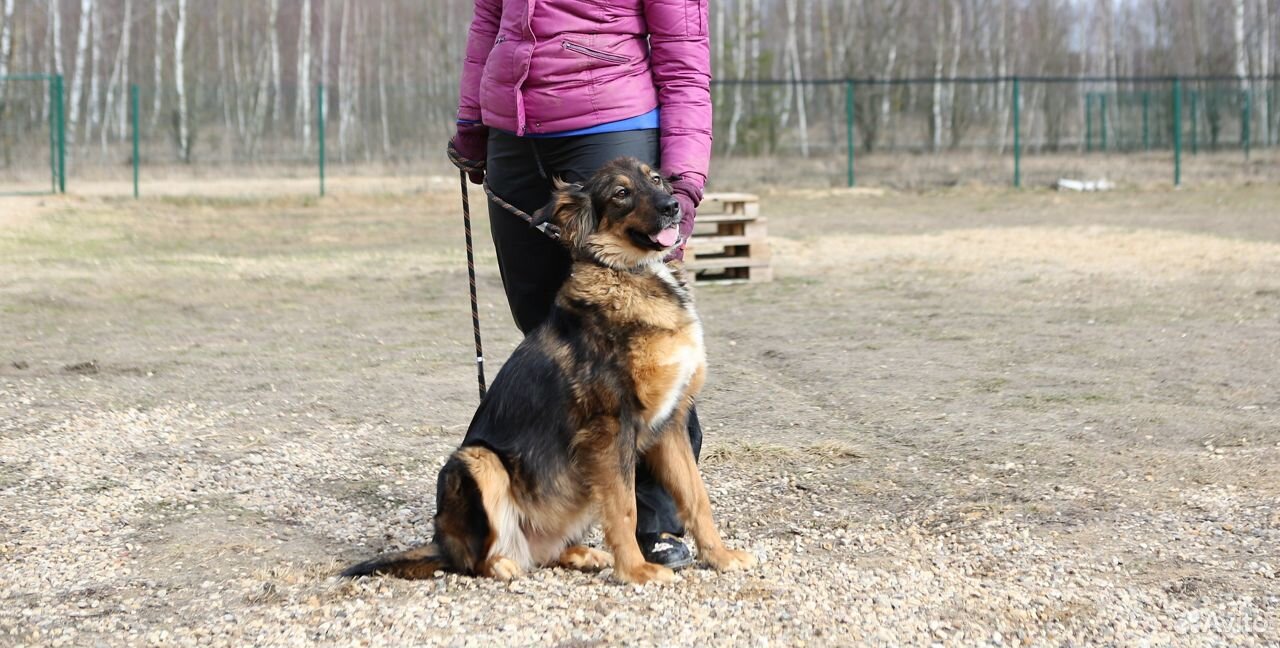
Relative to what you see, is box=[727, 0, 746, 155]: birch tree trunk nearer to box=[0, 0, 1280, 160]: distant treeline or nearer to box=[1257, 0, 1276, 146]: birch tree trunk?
box=[0, 0, 1280, 160]: distant treeline

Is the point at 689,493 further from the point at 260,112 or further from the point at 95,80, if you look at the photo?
the point at 95,80

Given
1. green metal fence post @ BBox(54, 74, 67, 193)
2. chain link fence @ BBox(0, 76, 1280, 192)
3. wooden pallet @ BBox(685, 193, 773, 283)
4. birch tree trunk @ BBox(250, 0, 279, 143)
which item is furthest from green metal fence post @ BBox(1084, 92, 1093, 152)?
wooden pallet @ BBox(685, 193, 773, 283)

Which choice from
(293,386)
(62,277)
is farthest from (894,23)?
(293,386)

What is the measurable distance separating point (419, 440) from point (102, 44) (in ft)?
125

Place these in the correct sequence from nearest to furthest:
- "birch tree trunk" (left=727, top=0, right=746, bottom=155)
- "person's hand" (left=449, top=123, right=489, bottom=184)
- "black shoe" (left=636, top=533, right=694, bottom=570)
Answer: "black shoe" (left=636, top=533, right=694, bottom=570) → "person's hand" (left=449, top=123, right=489, bottom=184) → "birch tree trunk" (left=727, top=0, right=746, bottom=155)

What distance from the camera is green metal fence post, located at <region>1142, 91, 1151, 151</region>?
3005cm

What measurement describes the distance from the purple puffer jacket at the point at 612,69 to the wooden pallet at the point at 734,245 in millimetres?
6679

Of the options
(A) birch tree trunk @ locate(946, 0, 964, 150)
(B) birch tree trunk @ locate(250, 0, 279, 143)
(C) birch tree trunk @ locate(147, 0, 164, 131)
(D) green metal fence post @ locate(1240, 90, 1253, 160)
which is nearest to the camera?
(D) green metal fence post @ locate(1240, 90, 1253, 160)

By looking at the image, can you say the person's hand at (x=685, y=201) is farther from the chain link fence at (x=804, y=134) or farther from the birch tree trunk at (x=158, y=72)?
the birch tree trunk at (x=158, y=72)

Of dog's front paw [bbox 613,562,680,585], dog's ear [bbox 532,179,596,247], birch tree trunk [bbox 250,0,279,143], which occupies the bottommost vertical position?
dog's front paw [bbox 613,562,680,585]

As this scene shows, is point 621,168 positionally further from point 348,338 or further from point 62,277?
point 62,277

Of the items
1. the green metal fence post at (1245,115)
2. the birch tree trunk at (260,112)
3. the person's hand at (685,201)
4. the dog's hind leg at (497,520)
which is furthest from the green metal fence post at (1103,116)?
the dog's hind leg at (497,520)

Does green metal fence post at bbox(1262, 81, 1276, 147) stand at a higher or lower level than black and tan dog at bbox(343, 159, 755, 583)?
higher

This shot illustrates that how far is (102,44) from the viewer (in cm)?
3916
